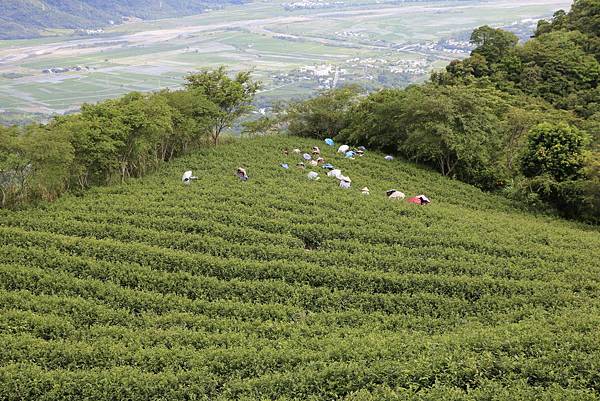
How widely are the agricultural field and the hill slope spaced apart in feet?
104

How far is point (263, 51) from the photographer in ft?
331

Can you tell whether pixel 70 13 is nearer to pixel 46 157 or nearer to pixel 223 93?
pixel 223 93

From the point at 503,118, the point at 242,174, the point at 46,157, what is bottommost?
the point at 242,174

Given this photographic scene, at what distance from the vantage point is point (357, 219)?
17.0 metres

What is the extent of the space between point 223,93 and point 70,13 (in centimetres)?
11635

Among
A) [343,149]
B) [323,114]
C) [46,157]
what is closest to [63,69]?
[323,114]

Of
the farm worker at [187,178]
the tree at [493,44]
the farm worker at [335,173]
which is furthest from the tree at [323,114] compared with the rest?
the tree at [493,44]

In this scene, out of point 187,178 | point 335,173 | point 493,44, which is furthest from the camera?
point 493,44

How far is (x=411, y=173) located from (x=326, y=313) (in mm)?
14497

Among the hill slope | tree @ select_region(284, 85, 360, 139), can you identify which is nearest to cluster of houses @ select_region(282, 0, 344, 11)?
tree @ select_region(284, 85, 360, 139)

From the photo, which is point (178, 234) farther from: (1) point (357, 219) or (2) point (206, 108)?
(2) point (206, 108)

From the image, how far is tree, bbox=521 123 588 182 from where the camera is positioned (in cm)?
2052

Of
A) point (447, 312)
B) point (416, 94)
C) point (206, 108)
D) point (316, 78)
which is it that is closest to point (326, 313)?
point (447, 312)

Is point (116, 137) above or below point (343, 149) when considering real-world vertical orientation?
above
